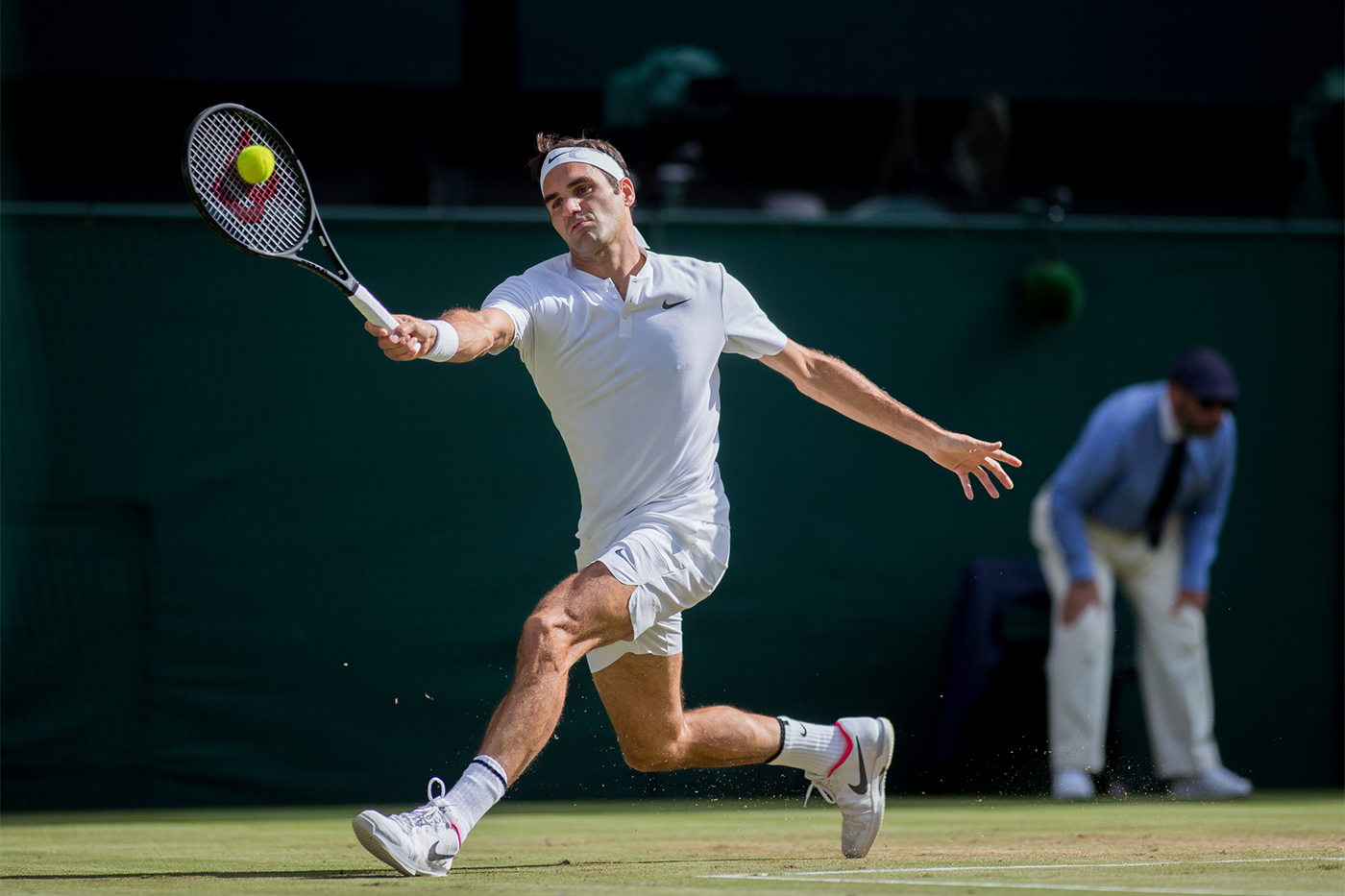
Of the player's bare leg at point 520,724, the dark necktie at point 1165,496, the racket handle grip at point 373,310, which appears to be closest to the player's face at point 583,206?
the racket handle grip at point 373,310

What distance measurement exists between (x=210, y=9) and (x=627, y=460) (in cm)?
606

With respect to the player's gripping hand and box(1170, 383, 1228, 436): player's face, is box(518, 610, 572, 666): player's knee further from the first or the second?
box(1170, 383, 1228, 436): player's face

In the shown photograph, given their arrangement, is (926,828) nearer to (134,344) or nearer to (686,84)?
(134,344)

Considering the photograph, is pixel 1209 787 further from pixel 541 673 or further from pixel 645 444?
pixel 541 673

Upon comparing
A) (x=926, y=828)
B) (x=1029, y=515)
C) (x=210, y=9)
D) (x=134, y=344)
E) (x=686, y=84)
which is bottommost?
(x=926, y=828)

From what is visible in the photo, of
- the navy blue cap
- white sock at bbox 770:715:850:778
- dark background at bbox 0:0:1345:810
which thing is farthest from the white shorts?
the navy blue cap

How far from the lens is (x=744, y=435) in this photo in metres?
6.96

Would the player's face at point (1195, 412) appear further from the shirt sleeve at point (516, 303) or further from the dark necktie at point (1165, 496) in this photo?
the shirt sleeve at point (516, 303)

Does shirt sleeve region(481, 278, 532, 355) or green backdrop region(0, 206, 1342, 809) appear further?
green backdrop region(0, 206, 1342, 809)

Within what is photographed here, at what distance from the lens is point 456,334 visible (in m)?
3.71

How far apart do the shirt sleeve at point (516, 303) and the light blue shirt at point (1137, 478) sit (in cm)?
334

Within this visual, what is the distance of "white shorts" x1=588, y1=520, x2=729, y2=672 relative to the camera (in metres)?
3.98

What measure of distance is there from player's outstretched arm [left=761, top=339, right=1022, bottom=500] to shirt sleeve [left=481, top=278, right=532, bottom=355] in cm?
71

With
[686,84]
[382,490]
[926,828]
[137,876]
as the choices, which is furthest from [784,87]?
[137,876]
